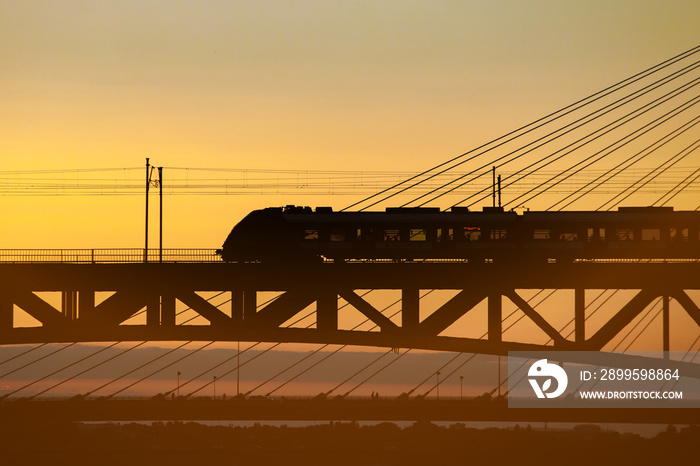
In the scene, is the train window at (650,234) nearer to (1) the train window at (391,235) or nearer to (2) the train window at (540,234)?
(2) the train window at (540,234)

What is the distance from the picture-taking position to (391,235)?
4903 cm

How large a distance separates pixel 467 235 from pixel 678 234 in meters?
10.7

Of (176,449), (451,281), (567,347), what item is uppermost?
(451,281)

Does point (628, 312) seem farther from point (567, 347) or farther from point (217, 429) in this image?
point (217, 429)

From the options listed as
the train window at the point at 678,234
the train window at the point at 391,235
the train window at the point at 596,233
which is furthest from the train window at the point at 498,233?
the train window at the point at 678,234

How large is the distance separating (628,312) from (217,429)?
90.6 meters

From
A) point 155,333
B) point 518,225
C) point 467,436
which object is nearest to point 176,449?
point 467,436

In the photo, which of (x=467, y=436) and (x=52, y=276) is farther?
(x=467, y=436)

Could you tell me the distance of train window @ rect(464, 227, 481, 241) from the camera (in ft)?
161

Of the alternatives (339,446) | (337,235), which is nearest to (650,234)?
(337,235)

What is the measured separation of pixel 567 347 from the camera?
118 feet

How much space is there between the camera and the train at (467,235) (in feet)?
159

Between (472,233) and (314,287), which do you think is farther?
(472,233)

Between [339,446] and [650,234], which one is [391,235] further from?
[339,446]
